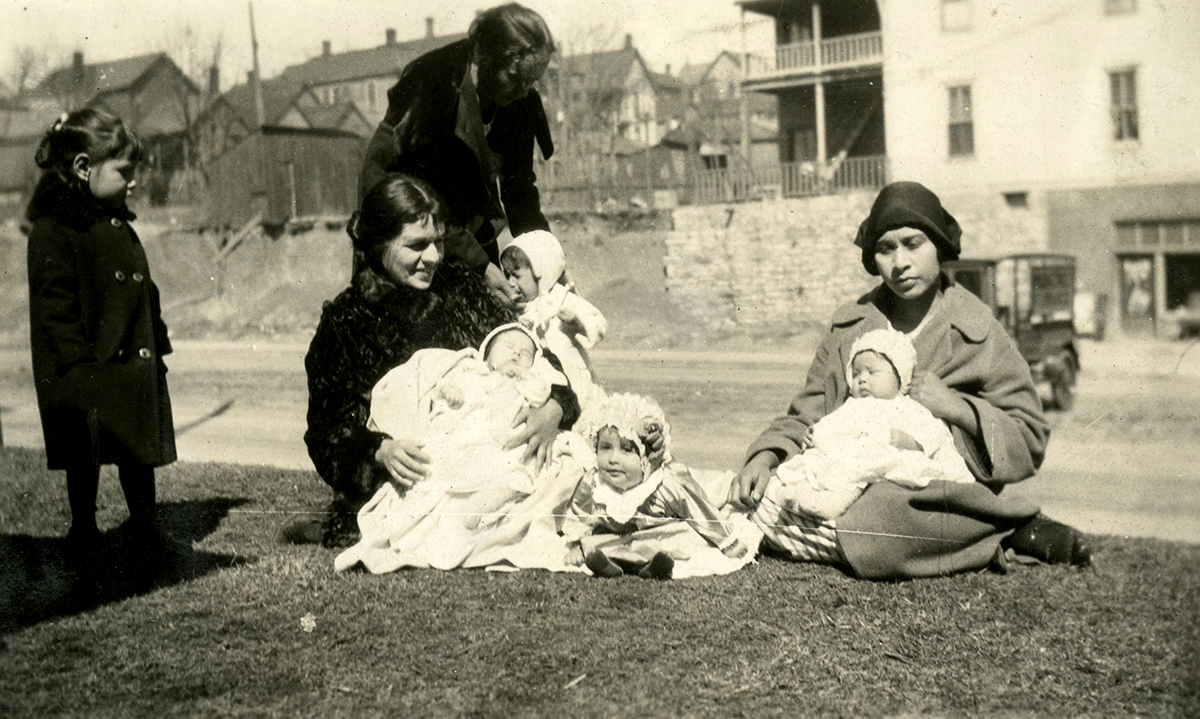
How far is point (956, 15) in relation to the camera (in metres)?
7.24

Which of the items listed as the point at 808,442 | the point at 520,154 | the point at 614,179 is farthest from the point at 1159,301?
the point at 614,179

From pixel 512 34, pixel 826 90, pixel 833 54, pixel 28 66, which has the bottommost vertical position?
pixel 512 34

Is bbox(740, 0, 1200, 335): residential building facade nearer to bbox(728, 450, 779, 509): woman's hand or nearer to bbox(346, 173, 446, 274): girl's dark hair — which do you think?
bbox(728, 450, 779, 509): woman's hand

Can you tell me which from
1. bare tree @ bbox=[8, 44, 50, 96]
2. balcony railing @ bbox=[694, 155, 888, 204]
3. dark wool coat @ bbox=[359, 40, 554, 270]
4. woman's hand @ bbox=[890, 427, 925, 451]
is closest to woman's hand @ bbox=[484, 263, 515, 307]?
dark wool coat @ bbox=[359, 40, 554, 270]

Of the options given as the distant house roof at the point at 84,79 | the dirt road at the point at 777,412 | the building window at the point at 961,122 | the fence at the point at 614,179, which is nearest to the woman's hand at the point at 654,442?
the dirt road at the point at 777,412

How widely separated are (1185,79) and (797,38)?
1030cm

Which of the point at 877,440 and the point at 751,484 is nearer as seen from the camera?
the point at 877,440

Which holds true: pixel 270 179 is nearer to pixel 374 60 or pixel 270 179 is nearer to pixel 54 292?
pixel 374 60

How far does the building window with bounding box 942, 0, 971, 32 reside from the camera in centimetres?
644

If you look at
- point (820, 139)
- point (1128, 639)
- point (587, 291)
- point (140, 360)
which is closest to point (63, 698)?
point (140, 360)

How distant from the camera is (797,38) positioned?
1351cm

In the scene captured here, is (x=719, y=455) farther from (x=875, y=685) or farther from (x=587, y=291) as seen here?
(x=587, y=291)

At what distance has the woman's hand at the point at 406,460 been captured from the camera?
13.6 ft

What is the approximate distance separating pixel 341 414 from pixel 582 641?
1.57 m
